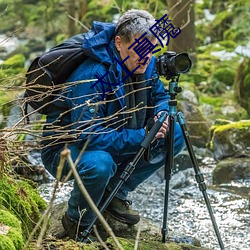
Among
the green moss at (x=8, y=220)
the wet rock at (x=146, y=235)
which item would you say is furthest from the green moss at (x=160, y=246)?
the green moss at (x=8, y=220)

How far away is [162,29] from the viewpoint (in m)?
3.27

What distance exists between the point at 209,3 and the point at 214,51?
2563mm

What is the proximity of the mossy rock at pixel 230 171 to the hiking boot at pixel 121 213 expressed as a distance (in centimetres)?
248

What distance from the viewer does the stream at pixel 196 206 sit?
4457 mm

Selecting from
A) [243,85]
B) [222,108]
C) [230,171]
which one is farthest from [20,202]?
[243,85]

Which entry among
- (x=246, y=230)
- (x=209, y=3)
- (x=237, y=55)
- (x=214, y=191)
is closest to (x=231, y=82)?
(x=237, y=55)

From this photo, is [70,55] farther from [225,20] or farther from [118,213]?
[225,20]

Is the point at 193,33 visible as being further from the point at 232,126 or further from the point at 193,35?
the point at 232,126

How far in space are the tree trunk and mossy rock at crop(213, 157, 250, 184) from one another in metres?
4.09

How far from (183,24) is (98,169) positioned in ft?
24.2

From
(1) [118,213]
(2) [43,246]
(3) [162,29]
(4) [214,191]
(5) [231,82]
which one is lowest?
(5) [231,82]

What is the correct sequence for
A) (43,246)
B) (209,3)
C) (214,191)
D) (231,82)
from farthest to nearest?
(209,3) < (231,82) < (214,191) < (43,246)

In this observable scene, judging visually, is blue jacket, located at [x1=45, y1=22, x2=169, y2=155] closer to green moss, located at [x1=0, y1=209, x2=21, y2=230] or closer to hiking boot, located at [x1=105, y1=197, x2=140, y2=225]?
hiking boot, located at [x1=105, y1=197, x2=140, y2=225]

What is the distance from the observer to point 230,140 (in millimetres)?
6668
